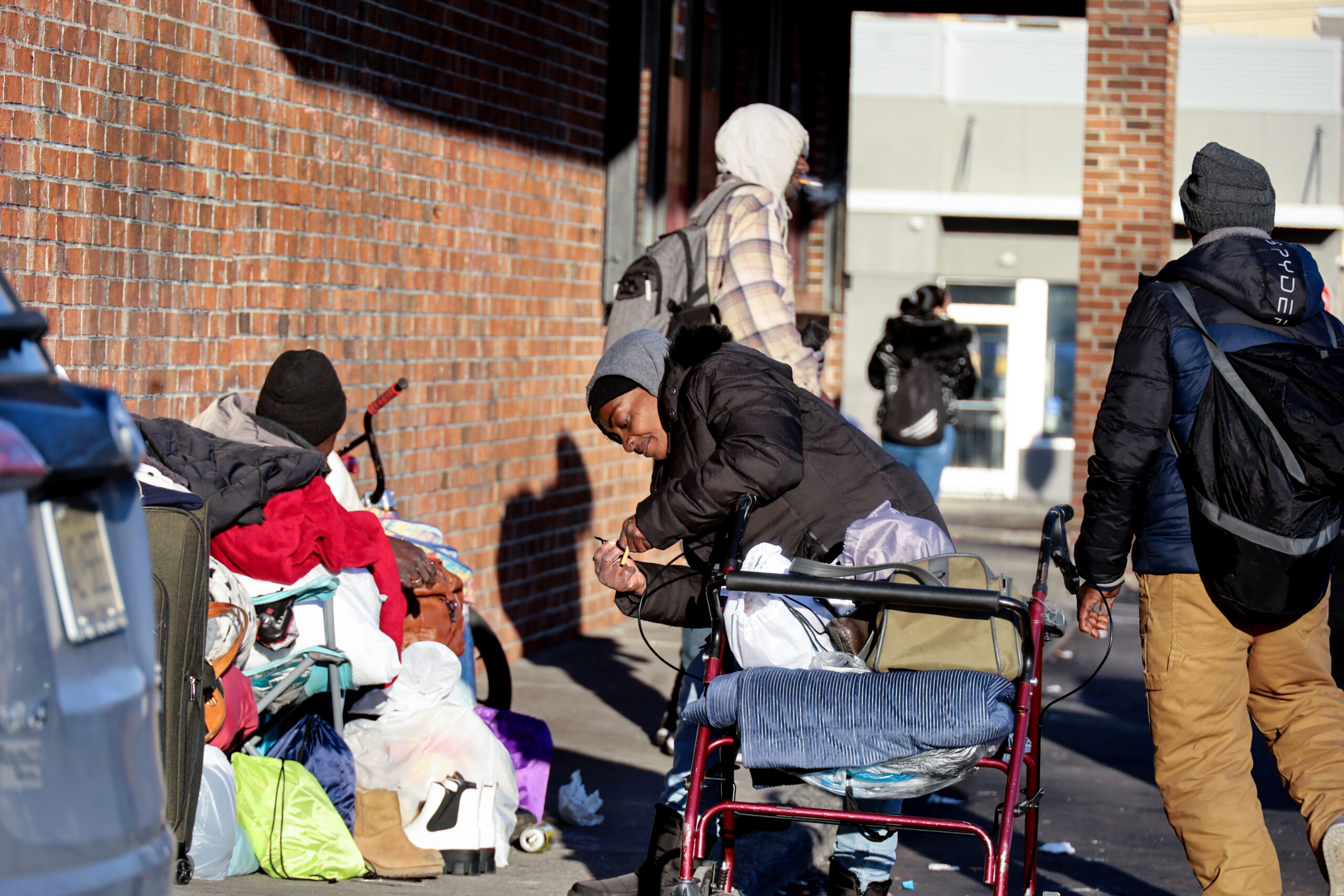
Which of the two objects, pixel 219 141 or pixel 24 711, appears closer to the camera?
pixel 24 711

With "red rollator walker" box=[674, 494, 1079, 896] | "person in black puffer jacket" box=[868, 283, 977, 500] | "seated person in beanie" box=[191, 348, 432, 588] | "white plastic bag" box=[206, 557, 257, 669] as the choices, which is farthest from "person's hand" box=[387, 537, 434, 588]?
"person in black puffer jacket" box=[868, 283, 977, 500]

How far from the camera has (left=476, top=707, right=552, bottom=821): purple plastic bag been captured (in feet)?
17.1

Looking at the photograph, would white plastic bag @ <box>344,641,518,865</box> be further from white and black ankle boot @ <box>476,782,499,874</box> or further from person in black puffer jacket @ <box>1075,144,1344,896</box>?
person in black puffer jacket @ <box>1075,144,1344,896</box>

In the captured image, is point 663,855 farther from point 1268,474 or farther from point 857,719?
point 1268,474

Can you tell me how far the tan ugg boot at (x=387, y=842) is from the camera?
15.3 ft

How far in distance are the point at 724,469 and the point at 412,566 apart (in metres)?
1.76

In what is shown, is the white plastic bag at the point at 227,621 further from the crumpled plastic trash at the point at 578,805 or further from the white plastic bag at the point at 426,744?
the crumpled plastic trash at the point at 578,805

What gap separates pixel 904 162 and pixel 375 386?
63.0ft

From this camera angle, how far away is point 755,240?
18.3 feet

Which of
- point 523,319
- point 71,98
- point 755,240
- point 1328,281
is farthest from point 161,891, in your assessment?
point 1328,281

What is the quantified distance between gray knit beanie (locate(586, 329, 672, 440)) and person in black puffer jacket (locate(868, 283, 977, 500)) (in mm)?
7027

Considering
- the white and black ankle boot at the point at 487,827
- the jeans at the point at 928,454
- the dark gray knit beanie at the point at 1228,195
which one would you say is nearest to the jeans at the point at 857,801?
the white and black ankle boot at the point at 487,827

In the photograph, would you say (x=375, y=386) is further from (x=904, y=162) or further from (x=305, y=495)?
(x=904, y=162)

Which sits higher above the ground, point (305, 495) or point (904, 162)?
point (904, 162)
